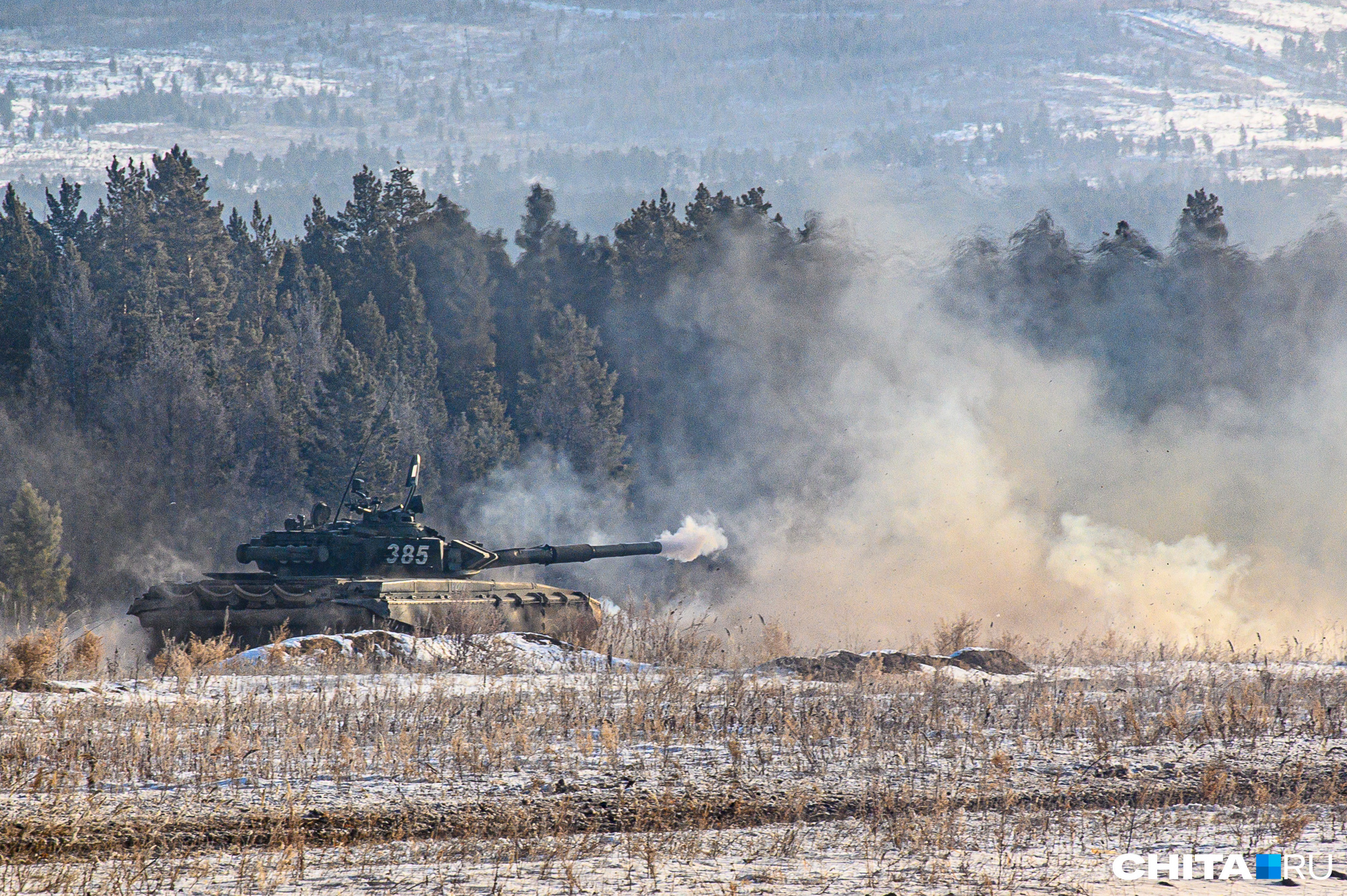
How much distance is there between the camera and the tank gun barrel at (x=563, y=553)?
25953 millimetres

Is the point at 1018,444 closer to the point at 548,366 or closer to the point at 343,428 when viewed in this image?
the point at 548,366

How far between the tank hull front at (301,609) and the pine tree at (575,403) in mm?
27195

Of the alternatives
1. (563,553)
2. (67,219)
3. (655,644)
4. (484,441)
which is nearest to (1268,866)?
(655,644)

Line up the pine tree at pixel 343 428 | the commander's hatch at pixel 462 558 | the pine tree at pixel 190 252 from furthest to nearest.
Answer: the pine tree at pixel 190 252
the pine tree at pixel 343 428
the commander's hatch at pixel 462 558

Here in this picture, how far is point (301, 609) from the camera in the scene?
2217 cm

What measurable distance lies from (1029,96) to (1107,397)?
520 ft

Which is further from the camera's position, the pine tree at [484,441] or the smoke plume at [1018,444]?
the pine tree at [484,441]

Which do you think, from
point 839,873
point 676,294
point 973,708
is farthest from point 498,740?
point 676,294

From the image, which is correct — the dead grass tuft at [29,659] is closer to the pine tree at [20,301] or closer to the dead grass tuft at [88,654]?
the dead grass tuft at [88,654]

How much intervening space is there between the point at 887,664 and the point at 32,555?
29.7m

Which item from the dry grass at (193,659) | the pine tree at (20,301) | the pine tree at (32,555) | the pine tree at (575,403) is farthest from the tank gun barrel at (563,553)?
the pine tree at (20,301)

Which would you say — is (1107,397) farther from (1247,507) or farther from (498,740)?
(498,740)

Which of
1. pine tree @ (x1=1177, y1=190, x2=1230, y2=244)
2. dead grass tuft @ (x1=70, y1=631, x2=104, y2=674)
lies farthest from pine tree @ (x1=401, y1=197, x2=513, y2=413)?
dead grass tuft @ (x1=70, y1=631, x2=104, y2=674)

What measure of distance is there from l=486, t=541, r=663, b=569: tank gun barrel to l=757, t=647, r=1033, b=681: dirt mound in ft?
19.3
